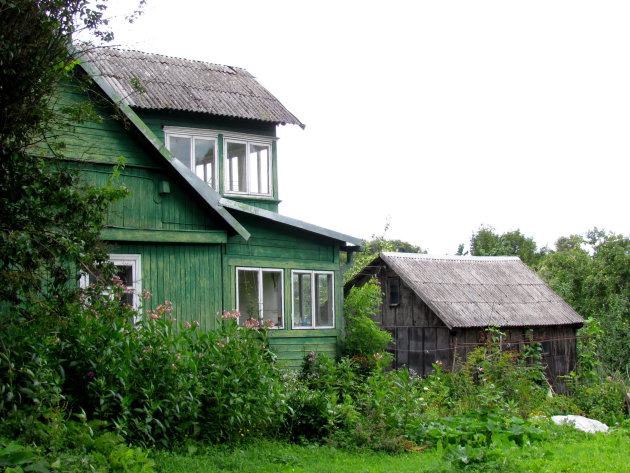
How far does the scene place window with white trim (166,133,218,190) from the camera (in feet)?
54.4

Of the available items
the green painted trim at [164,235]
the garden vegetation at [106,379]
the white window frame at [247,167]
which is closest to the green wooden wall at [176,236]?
the green painted trim at [164,235]

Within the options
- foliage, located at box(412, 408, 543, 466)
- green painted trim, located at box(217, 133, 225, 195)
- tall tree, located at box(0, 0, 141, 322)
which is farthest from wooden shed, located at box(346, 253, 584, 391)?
tall tree, located at box(0, 0, 141, 322)

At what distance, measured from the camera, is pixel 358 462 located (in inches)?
355

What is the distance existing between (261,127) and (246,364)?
9339mm

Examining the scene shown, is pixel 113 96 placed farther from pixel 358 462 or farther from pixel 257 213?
pixel 358 462

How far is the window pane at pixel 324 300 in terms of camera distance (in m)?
16.4

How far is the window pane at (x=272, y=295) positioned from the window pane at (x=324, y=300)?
1032 mm

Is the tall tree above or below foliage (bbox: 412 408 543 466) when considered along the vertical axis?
above

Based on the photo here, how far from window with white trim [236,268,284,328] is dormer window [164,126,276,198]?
2454mm

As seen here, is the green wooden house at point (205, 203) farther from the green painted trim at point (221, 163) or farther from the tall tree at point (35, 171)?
the tall tree at point (35, 171)

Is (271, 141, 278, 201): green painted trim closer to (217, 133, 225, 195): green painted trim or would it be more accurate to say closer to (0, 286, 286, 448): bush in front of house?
(217, 133, 225, 195): green painted trim

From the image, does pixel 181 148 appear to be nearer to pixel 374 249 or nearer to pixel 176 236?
pixel 176 236

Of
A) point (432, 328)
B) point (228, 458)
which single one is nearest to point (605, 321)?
point (432, 328)

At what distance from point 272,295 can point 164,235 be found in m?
3.50
